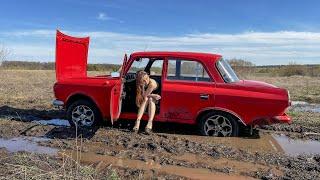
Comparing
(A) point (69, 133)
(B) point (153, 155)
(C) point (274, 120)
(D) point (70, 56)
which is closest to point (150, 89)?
(A) point (69, 133)

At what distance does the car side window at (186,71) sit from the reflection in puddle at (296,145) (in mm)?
2110

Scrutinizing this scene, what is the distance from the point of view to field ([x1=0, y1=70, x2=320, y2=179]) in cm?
709

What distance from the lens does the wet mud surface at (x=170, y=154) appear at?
7.52m

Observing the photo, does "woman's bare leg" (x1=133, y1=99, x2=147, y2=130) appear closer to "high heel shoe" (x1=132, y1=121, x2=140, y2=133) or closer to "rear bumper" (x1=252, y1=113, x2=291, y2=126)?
"high heel shoe" (x1=132, y1=121, x2=140, y2=133)

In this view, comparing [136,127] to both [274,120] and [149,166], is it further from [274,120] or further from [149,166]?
[274,120]

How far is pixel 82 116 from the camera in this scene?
11188mm

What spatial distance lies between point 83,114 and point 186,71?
2.55m

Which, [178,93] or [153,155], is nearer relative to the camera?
[153,155]

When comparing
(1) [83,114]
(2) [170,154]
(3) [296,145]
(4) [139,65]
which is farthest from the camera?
(1) [83,114]

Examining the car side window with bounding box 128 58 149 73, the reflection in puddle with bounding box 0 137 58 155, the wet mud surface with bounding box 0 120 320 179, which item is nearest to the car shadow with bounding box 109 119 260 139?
the wet mud surface with bounding box 0 120 320 179

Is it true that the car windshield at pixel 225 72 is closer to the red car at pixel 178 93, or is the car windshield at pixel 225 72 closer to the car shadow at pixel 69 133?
the red car at pixel 178 93

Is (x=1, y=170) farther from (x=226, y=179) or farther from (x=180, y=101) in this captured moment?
(x=180, y=101)

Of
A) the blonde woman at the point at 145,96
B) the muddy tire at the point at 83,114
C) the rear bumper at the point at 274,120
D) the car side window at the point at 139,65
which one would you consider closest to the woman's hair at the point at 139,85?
the blonde woman at the point at 145,96

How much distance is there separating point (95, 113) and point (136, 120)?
1.02m
